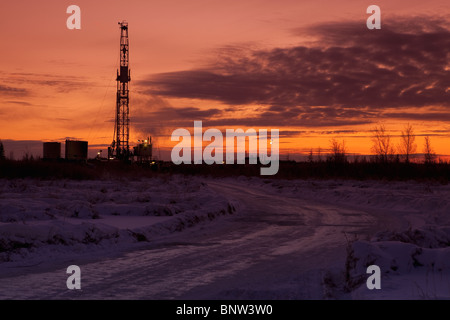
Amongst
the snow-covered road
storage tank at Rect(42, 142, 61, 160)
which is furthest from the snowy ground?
storage tank at Rect(42, 142, 61, 160)

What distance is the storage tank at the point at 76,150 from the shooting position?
73.7 metres

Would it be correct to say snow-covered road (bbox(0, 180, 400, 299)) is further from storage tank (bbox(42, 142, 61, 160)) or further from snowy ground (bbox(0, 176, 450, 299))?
storage tank (bbox(42, 142, 61, 160))

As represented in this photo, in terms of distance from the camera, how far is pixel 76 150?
74.1 meters

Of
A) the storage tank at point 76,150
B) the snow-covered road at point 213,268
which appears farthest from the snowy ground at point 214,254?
the storage tank at point 76,150

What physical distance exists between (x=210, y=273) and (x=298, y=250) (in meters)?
2.94

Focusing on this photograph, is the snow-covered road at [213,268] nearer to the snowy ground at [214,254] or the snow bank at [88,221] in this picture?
the snowy ground at [214,254]

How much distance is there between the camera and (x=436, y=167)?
4503 cm

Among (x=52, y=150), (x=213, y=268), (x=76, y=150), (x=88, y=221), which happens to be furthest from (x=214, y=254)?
(x=52, y=150)

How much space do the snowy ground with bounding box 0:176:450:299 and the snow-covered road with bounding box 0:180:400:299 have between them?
0.02 meters

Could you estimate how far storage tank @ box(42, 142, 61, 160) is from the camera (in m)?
73.2

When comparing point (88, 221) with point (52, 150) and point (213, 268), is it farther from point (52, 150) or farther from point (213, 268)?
point (52, 150)

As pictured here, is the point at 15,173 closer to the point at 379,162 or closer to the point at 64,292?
the point at 64,292
